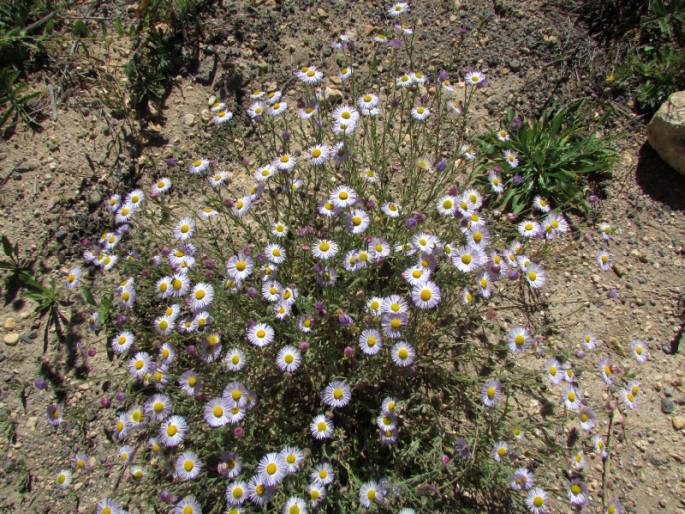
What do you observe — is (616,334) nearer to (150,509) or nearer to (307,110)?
(307,110)

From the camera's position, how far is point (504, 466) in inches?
106

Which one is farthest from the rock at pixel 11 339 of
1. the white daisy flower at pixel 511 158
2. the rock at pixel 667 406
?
the rock at pixel 667 406

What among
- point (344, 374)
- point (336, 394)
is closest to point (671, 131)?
point (344, 374)

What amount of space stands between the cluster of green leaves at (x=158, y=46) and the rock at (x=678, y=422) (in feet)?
15.8

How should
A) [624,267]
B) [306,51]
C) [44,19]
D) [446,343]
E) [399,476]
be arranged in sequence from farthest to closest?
[306,51]
[44,19]
[624,267]
[446,343]
[399,476]

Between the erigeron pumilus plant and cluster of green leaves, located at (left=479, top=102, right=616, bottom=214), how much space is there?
1.82 ft

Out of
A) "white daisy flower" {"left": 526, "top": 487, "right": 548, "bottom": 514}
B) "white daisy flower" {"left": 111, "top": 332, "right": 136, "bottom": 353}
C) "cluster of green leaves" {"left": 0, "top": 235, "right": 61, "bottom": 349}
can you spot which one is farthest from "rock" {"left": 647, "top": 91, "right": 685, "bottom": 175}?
"cluster of green leaves" {"left": 0, "top": 235, "right": 61, "bottom": 349}

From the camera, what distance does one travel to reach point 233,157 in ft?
14.1

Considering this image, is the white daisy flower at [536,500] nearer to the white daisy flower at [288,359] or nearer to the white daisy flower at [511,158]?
the white daisy flower at [288,359]

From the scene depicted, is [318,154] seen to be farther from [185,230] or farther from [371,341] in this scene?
[371,341]

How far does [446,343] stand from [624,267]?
1.65 metres

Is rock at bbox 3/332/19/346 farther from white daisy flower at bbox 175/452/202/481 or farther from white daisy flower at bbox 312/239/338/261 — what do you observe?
white daisy flower at bbox 312/239/338/261

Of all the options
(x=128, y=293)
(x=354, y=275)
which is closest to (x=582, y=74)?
(x=354, y=275)

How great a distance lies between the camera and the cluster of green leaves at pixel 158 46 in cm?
441
